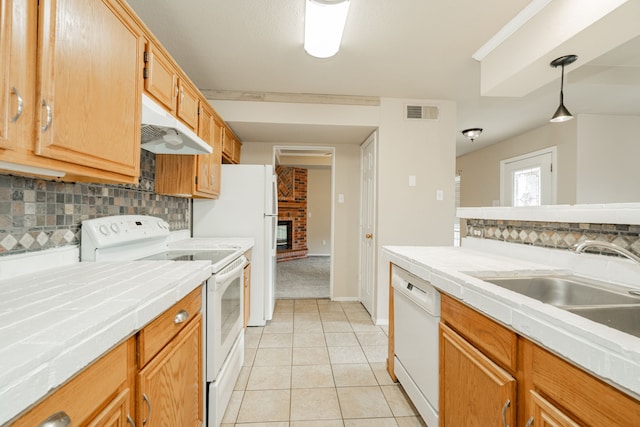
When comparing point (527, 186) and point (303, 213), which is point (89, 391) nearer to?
point (527, 186)

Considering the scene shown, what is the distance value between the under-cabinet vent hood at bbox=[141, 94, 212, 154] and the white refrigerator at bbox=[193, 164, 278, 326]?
854mm

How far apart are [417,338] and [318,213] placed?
5.87 metres

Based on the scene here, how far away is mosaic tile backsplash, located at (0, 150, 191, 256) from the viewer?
3.36 feet

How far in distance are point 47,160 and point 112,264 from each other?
23.6 inches

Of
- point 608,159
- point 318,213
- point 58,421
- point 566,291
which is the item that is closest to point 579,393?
point 566,291

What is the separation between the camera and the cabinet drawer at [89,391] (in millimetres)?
498

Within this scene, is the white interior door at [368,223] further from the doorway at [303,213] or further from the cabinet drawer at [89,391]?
the cabinet drawer at [89,391]

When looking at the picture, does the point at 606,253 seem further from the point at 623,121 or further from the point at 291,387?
the point at 623,121

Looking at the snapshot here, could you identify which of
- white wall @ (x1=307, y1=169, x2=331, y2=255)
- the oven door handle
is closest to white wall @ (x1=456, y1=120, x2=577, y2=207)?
white wall @ (x1=307, y1=169, x2=331, y2=255)

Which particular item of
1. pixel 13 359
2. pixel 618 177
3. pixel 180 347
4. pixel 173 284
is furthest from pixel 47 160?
pixel 618 177

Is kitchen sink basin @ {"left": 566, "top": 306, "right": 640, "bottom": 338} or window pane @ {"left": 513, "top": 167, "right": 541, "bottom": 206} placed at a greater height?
window pane @ {"left": 513, "top": 167, "right": 541, "bottom": 206}

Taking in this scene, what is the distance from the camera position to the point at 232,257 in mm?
1766

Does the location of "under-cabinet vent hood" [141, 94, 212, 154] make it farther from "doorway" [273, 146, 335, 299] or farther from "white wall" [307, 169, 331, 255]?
"white wall" [307, 169, 331, 255]

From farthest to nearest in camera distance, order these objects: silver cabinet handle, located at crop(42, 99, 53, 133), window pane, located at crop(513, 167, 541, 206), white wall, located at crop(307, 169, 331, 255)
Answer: white wall, located at crop(307, 169, 331, 255), window pane, located at crop(513, 167, 541, 206), silver cabinet handle, located at crop(42, 99, 53, 133)
